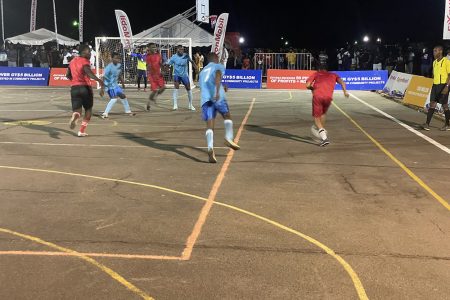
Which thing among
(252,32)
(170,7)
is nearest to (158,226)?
(170,7)

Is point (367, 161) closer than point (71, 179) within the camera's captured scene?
No

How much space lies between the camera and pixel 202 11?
1292 inches

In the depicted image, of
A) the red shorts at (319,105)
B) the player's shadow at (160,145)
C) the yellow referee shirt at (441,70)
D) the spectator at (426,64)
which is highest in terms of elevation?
the spectator at (426,64)

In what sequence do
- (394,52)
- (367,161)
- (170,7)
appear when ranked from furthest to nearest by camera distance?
(170,7)
(394,52)
(367,161)

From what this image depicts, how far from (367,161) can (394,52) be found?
27144 millimetres

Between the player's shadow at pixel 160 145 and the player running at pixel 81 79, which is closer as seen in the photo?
the player's shadow at pixel 160 145

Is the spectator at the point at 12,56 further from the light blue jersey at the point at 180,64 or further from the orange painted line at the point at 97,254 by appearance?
the orange painted line at the point at 97,254

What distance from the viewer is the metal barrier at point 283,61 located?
32.5m

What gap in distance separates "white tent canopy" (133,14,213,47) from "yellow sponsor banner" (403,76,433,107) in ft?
53.5

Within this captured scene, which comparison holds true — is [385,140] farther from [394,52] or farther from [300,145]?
[394,52]

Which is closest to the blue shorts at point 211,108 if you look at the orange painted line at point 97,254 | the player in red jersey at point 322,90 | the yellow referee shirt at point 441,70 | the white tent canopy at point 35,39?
the player in red jersey at point 322,90

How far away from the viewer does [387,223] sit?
5.29m

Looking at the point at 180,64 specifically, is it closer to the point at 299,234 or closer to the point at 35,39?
the point at 299,234

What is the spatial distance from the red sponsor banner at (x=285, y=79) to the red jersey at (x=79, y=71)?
61.4 ft
